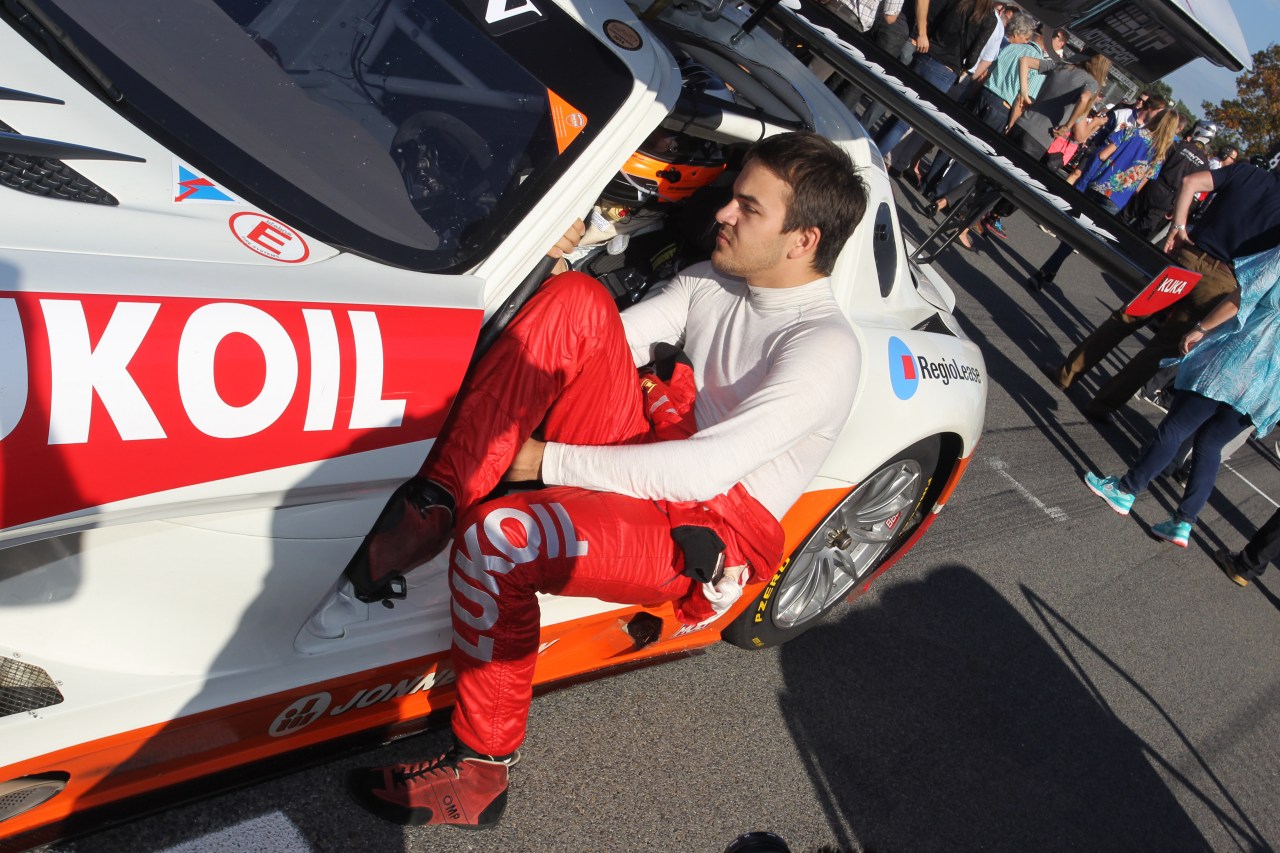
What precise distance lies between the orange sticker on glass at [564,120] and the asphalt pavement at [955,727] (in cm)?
146

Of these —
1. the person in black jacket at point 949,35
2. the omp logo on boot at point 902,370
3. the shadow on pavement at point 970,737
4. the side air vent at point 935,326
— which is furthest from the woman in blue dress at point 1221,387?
the person in black jacket at point 949,35

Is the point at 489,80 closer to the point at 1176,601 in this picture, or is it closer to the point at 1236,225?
the point at 1176,601

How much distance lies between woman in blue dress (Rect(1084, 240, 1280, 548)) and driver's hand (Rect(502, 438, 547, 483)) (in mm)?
3928

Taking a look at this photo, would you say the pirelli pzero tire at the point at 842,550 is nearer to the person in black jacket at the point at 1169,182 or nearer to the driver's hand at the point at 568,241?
the driver's hand at the point at 568,241

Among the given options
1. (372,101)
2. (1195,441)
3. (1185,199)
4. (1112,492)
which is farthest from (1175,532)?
(372,101)

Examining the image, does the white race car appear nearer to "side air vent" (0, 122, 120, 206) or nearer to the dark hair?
"side air vent" (0, 122, 120, 206)

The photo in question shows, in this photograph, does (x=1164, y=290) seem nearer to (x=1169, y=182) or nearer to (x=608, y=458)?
(x=608, y=458)

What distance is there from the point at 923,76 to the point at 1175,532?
155 inches

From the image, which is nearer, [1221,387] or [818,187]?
[818,187]

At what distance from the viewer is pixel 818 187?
7.45ft

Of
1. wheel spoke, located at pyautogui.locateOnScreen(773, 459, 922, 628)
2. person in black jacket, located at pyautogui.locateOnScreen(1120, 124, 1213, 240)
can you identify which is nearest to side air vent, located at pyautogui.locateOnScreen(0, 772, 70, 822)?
wheel spoke, located at pyautogui.locateOnScreen(773, 459, 922, 628)

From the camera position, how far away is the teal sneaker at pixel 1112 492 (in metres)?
5.04

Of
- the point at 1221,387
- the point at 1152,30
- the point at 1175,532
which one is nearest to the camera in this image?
the point at 1152,30

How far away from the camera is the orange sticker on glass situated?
1901mm
